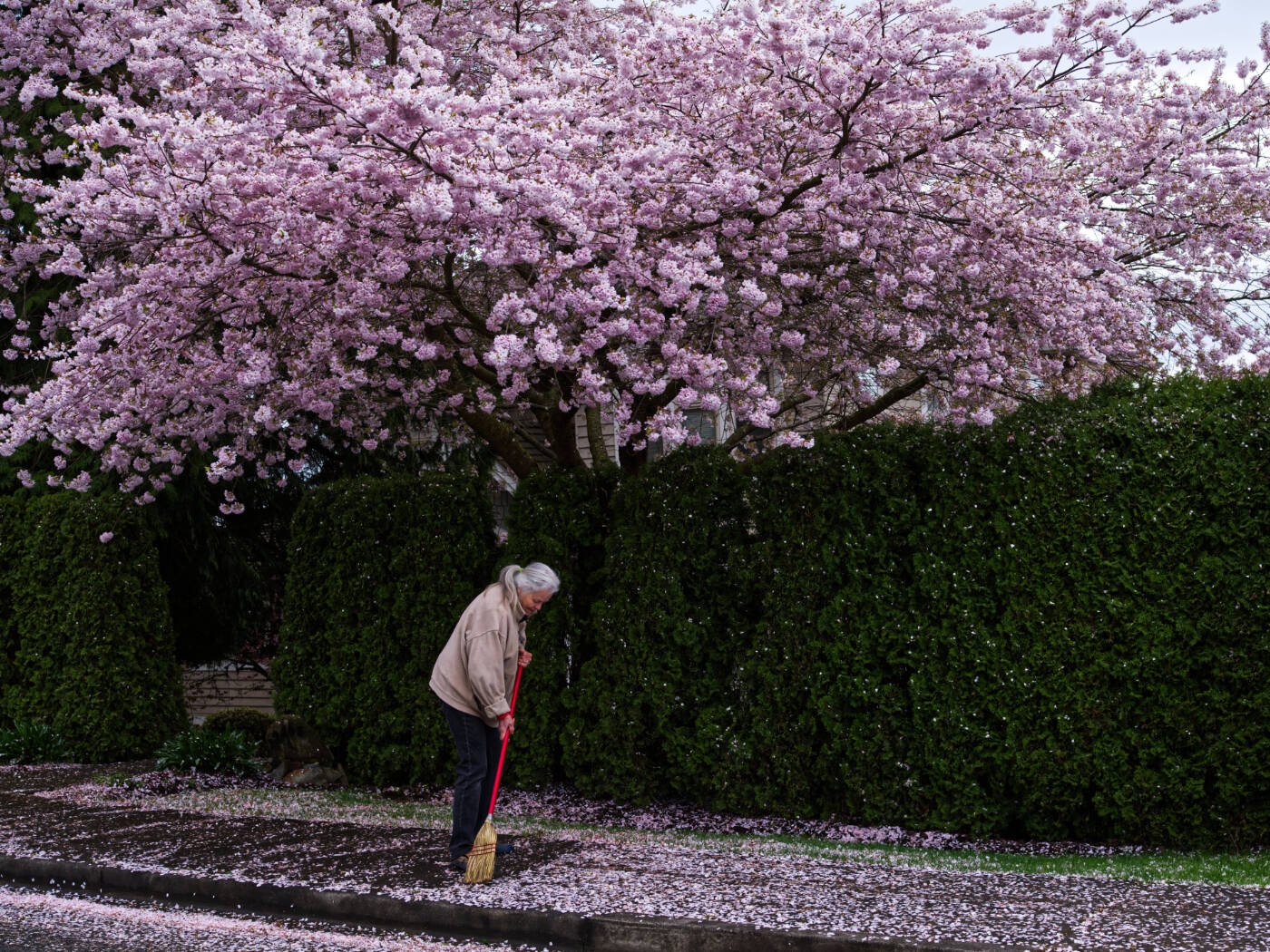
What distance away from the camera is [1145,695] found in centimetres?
689

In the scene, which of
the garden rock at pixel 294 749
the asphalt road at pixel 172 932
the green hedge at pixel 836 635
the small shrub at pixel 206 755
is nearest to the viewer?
the asphalt road at pixel 172 932

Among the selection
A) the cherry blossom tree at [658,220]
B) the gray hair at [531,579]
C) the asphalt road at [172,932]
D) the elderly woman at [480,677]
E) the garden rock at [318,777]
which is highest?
the cherry blossom tree at [658,220]

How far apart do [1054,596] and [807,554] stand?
1.64 metres

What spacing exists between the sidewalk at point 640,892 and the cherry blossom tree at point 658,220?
2.84 m

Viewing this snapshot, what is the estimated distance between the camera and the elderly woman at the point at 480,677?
5.93m

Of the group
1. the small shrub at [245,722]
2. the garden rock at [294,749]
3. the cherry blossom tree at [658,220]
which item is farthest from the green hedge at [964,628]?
the small shrub at [245,722]

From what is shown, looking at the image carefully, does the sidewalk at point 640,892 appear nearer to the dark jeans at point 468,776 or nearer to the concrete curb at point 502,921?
the concrete curb at point 502,921

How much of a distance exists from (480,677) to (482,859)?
915mm

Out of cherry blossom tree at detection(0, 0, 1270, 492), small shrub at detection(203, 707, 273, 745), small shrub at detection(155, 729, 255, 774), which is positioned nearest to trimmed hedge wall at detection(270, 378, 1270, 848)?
cherry blossom tree at detection(0, 0, 1270, 492)

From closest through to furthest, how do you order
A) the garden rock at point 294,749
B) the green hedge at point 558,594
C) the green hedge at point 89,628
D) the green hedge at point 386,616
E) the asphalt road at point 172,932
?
the asphalt road at point 172,932
the green hedge at point 558,594
the green hedge at point 386,616
the garden rock at point 294,749
the green hedge at point 89,628

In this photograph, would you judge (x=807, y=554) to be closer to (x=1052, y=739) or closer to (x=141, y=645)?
(x=1052, y=739)

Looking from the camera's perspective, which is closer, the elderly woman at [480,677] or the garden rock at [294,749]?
the elderly woman at [480,677]

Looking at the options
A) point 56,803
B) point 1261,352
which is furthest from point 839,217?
point 56,803

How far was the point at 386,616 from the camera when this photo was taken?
9.38 m
